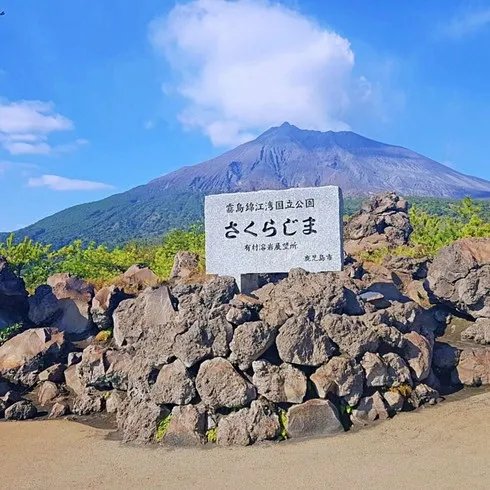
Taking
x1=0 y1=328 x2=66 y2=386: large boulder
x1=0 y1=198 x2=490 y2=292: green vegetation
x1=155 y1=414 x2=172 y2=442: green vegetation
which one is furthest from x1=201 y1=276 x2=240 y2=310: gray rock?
x1=0 y1=198 x2=490 y2=292: green vegetation

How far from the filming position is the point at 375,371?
613 cm

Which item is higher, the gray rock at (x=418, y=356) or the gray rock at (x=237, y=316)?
the gray rock at (x=237, y=316)

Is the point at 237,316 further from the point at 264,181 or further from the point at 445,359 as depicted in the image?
the point at 264,181

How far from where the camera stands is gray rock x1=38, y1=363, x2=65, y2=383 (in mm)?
7832

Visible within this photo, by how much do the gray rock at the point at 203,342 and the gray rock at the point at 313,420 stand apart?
1.04 metres

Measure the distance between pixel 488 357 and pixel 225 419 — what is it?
3.79 m

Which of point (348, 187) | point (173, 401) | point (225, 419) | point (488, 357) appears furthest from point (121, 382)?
point (348, 187)

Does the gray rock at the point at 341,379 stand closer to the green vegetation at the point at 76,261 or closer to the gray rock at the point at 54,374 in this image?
the gray rock at the point at 54,374

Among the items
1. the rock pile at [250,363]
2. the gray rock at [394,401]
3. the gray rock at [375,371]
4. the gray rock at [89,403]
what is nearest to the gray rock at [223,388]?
the rock pile at [250,363]

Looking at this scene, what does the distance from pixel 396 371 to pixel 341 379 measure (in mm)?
790

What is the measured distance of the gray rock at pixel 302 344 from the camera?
19.8ft

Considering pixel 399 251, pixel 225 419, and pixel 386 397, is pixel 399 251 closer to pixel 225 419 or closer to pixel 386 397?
pixel 386 397

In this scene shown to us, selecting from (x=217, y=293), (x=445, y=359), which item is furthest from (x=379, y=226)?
(x=217, y=293)

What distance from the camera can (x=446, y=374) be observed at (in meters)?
7.29
